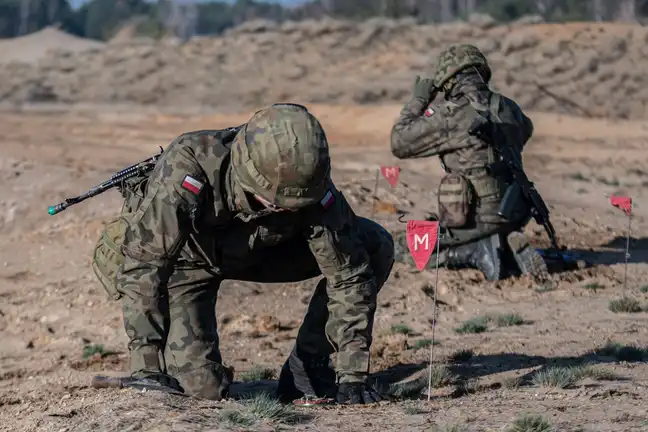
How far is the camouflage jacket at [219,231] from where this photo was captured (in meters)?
6.20

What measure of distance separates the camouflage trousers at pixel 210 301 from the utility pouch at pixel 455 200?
14.7ft

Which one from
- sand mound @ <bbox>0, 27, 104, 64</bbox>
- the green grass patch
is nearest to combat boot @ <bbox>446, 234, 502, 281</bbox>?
the green grass patch

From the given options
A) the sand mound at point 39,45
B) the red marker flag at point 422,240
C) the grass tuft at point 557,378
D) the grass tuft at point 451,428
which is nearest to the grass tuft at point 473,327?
the red marker flag at point 422,240

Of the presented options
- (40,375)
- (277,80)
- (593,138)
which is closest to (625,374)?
(40,375)

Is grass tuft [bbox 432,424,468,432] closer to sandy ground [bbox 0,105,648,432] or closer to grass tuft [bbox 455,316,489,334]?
sandy ground [bbox 0,105,648,432]

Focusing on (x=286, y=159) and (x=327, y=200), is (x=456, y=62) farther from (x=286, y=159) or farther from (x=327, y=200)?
(x=286, y=159)

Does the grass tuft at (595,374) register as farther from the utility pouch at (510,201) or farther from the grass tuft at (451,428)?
the utility pouch at (510,201)

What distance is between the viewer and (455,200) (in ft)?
38.2

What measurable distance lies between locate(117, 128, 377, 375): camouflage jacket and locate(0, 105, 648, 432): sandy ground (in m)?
0.53

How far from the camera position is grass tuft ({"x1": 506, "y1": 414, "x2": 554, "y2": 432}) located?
5.48 m

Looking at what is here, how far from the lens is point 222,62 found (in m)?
42.2

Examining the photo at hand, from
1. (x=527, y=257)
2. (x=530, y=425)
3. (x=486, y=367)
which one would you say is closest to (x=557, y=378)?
(x=486, y=367)

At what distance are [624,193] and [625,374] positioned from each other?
1187 cm

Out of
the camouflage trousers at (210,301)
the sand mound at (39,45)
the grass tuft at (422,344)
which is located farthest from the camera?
the sand mound at (39,45)
